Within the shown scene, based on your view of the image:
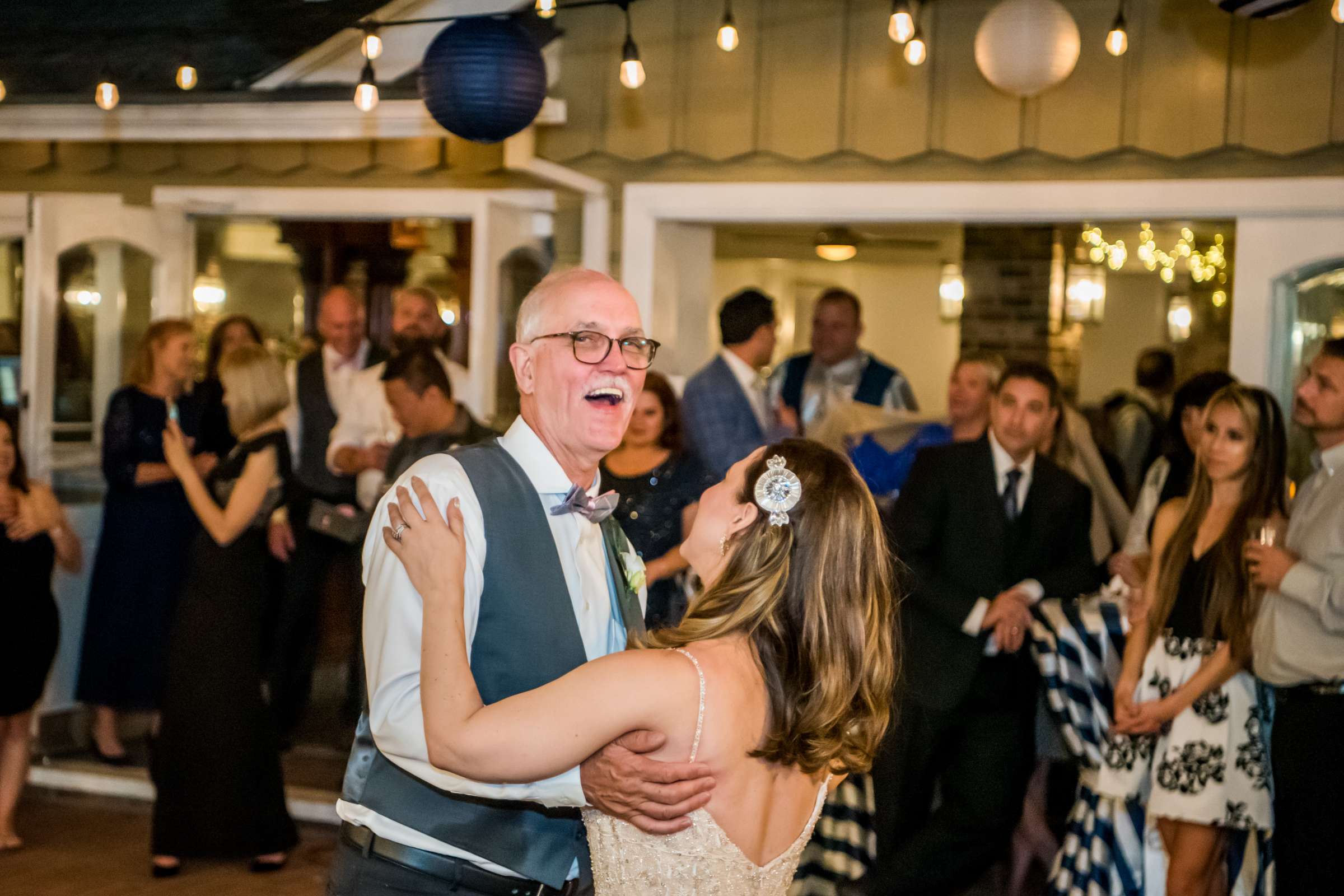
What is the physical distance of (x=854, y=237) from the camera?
1005cm

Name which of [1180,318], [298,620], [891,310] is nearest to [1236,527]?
[298,620]

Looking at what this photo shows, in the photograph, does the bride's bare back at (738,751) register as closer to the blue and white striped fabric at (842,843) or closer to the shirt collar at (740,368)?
the blue and white striped fabric at (842,843)

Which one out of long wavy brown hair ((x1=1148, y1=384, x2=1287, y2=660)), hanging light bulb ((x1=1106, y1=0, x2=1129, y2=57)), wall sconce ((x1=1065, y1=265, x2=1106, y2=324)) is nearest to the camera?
long wavy brown hair ((x1=1148, y1=384, x2=1287, y2=660))

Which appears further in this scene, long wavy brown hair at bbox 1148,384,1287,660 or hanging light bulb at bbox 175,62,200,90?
hanging light bulb at bbox 175,62,200,90

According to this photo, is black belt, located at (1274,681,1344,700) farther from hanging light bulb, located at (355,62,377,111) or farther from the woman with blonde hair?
hanging light bulb, located at (355,62,377,111)

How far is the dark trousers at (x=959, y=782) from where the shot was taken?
405 centimetres

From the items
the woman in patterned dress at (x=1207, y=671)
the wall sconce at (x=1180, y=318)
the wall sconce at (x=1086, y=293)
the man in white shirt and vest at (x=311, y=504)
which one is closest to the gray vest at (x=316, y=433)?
the man in white shirt and vest at (x=311, y=504)

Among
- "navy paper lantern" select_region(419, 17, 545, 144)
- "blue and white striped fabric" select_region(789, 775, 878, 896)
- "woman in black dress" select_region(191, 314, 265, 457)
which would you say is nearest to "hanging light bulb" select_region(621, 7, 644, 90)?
"navy paper lantern" select_region(419, 17, 545, 144)

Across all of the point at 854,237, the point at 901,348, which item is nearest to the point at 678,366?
the point at 854,237

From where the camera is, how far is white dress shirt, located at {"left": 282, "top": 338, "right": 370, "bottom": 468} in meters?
5.71

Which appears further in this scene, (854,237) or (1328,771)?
(854,237)

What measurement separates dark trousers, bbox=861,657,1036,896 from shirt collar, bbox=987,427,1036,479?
55 cm

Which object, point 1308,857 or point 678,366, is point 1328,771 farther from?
point 678,366

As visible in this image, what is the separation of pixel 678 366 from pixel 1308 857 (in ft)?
9.43
